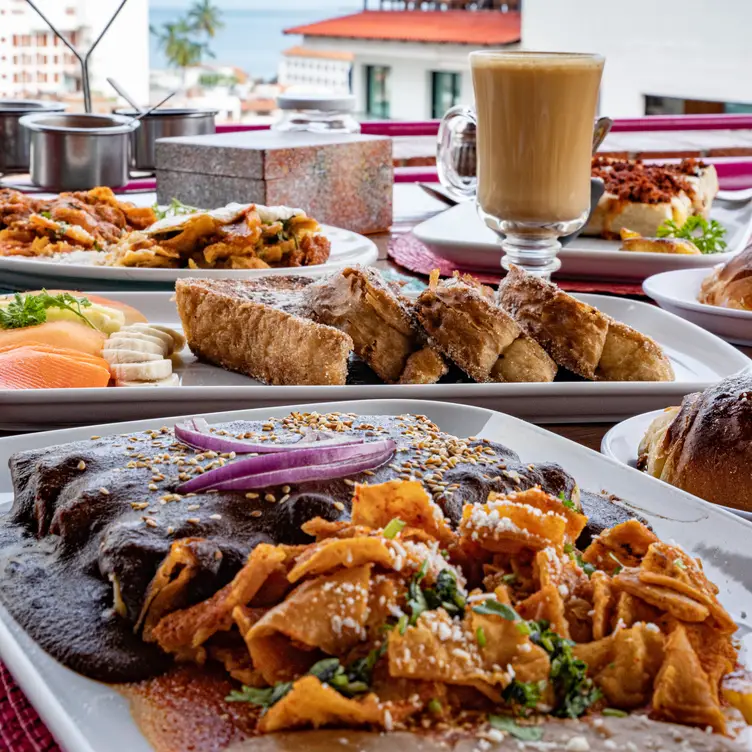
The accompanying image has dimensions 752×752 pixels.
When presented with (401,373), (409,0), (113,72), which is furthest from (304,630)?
(409,0)

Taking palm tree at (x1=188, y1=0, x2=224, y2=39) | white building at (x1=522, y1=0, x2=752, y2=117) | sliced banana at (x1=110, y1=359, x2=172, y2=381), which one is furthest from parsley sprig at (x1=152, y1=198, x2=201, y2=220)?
palm tree at (x1=188, y1=0, x2=224, y2=39)

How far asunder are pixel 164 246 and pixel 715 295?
151 centimetres

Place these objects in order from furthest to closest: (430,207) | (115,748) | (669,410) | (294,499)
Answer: (430,207) → (669,410) → (294,499) → (115,748)

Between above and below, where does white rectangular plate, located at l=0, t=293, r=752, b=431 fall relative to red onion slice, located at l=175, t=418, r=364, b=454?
below

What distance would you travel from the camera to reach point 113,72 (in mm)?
17562

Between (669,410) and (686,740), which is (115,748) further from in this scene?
(669,410)

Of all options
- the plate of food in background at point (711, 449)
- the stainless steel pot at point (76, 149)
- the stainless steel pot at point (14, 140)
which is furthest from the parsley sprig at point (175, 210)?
the plate of food in background at point (711, 449)

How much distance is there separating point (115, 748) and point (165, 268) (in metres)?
2.09

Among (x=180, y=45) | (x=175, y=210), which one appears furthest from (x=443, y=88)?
(x=175, y=210)

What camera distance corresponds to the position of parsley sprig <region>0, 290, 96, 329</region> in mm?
2051

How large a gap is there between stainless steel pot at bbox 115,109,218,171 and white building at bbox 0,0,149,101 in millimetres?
9893

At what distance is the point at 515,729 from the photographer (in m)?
0.87

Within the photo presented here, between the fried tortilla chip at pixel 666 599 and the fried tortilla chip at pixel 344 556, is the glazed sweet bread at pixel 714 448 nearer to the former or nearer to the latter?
the fried tortilla chip at pixel 666 599

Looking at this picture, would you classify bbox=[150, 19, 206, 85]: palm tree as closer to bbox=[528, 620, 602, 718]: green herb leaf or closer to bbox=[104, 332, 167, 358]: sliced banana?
bbox=[104, 332, 167, 358]: sliced banana
